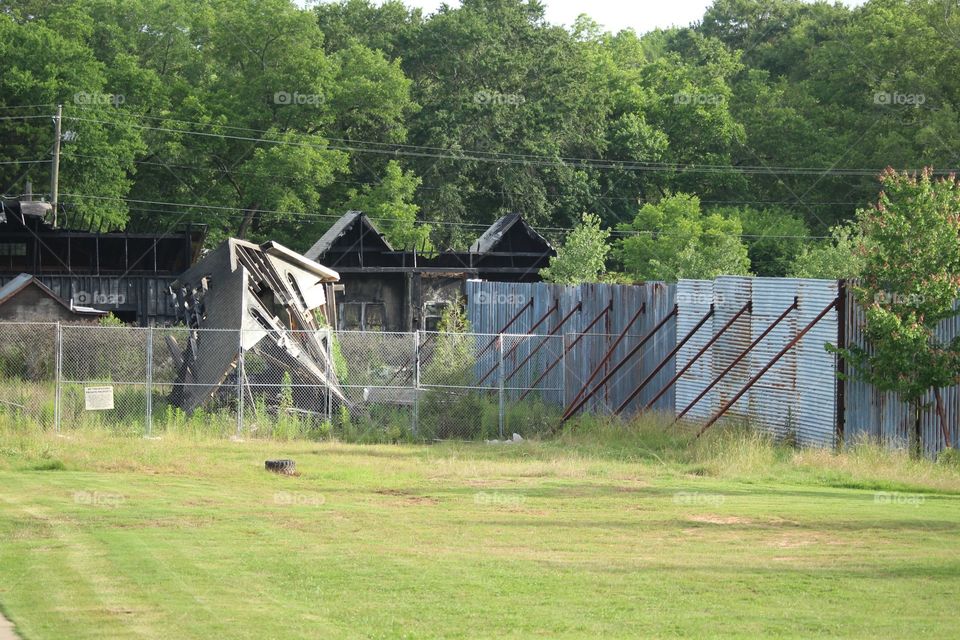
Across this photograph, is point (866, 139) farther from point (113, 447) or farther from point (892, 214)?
point (113, 447)

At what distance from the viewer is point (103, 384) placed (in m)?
26.3

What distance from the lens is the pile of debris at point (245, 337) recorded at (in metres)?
26.8

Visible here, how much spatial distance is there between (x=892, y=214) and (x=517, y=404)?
33.7 feet

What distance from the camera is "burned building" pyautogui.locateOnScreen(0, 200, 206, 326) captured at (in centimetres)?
5459

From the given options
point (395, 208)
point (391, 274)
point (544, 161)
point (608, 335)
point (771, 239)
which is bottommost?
point (608, 335)

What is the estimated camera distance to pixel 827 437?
2216cm

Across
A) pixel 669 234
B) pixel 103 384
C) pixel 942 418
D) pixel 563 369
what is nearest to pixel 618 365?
pixel 563 369

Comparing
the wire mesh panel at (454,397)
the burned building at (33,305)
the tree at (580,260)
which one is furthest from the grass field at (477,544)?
the burned building at (33,305)

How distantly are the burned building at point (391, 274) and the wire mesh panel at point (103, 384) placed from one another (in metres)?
14.1

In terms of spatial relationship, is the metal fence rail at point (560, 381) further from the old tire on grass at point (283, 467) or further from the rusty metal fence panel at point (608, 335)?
the old tire on grass at point (283, 467)

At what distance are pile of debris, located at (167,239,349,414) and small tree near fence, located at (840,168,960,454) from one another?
11619 mm

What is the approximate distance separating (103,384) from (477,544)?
1490 cm

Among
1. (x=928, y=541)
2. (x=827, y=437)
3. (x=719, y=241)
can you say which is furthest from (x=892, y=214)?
(x=719, y=241)

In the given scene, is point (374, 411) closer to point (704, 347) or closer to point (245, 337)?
point (245, 337)
